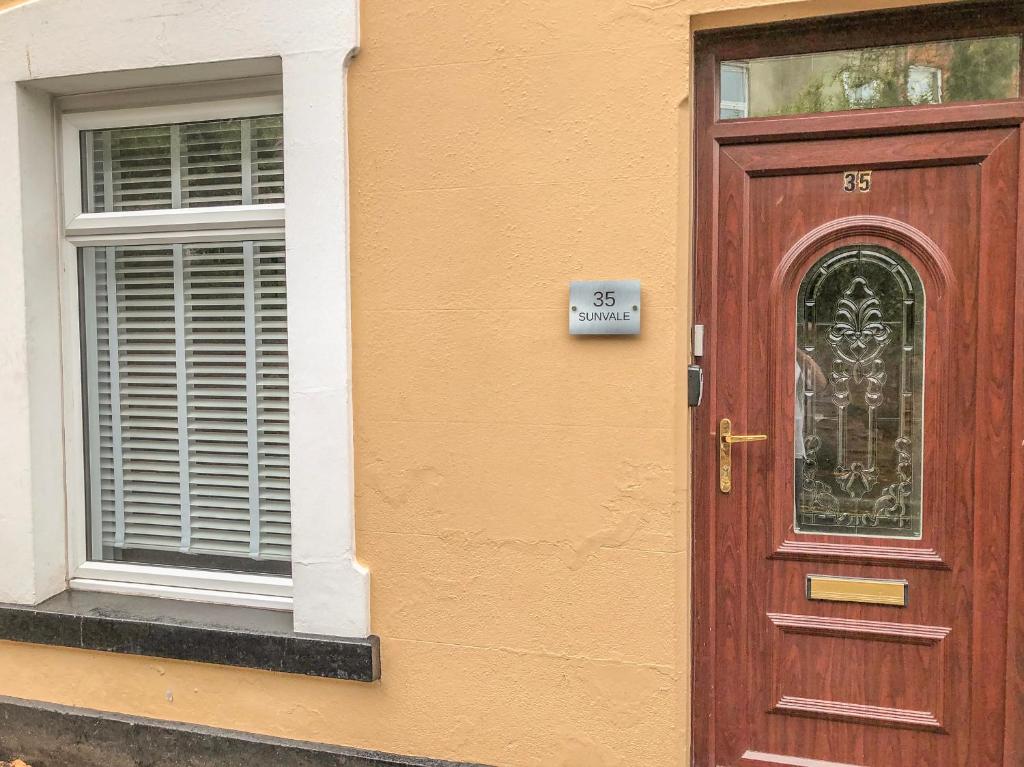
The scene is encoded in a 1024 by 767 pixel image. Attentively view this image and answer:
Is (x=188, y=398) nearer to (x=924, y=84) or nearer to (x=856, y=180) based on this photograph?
(x=856, y=180)

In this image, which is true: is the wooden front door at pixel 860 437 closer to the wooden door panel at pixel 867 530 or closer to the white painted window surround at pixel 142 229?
the wooden door panel at pixel 867 530

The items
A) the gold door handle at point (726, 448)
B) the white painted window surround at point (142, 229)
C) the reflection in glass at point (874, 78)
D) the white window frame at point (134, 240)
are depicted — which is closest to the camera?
the reflection in glass at point (874, 78)

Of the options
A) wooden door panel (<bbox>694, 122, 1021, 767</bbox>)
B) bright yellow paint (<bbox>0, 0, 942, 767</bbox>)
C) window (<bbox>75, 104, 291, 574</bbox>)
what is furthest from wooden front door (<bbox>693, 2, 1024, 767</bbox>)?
window (<bbox>75, 104, 291, 574</bbox>)

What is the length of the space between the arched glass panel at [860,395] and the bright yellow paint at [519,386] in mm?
454

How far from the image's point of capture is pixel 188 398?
3.52m

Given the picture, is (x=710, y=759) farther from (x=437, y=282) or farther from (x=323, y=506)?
(x=437, y=282)

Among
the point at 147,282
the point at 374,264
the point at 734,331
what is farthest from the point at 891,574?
the point at 147,282

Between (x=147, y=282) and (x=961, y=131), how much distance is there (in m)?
3.20

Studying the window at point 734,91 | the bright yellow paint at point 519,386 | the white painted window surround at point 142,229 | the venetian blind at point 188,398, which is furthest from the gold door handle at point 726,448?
the venetian blind at point 188,398

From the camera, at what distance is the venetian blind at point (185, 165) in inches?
132

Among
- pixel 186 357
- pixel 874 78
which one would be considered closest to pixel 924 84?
pixel 874 78

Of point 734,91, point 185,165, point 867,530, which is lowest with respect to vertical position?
point 867,530

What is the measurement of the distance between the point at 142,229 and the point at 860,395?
2934mm

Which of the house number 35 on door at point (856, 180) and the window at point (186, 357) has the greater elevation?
the house number 35 on door at point (856, 180)
